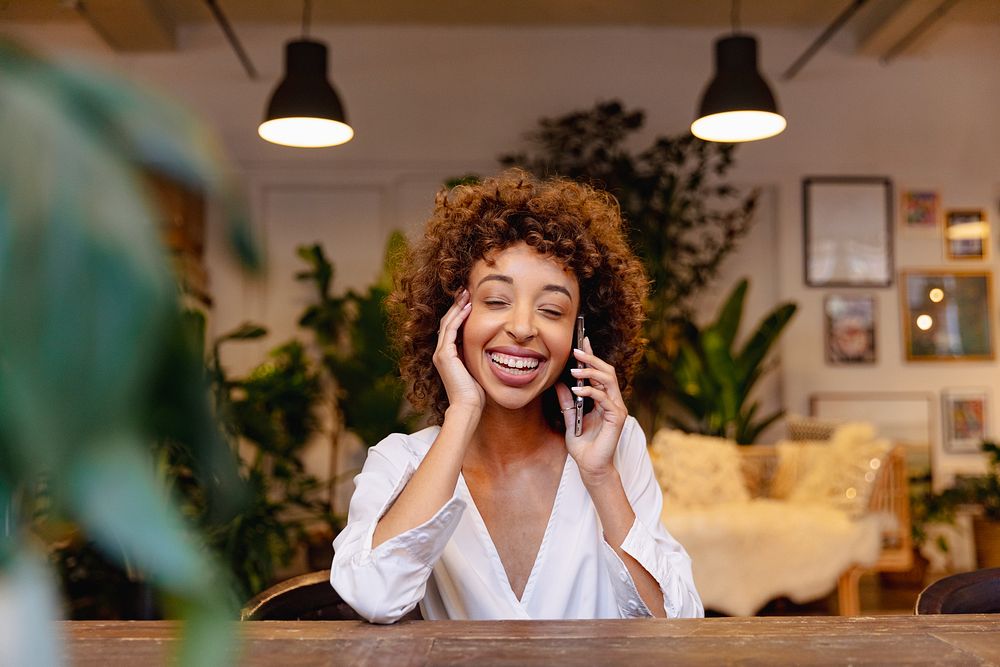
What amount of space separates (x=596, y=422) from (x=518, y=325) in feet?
0.72

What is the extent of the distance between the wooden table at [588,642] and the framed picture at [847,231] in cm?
571

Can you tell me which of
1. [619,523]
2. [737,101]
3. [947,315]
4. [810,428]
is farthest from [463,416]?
[947,315]

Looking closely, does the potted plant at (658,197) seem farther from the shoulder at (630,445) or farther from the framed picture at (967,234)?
the shoulder at (630,445)

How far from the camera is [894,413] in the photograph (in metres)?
6.56

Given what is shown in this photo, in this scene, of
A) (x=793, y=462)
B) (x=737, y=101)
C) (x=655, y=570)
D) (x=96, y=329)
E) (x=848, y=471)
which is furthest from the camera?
(x=793, y=462)

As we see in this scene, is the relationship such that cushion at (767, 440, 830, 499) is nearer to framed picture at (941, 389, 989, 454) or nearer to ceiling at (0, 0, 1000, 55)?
framed picture at (941, 389, 989, 454)

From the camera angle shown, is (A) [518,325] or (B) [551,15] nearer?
(A) [518,325]

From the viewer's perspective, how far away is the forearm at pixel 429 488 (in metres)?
1.44

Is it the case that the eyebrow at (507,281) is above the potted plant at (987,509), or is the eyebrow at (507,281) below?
above

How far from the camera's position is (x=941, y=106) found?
673cm

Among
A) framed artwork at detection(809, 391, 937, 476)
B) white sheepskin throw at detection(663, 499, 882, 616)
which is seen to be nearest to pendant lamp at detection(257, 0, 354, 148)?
white sheepskin throw at detection(663, 499, 882, 616)

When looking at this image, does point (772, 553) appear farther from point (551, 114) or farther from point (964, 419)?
point (551, 114)

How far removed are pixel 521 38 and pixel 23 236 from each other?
264 inches

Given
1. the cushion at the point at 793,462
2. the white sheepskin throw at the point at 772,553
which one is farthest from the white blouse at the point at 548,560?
the cushion at the point at 793,462
